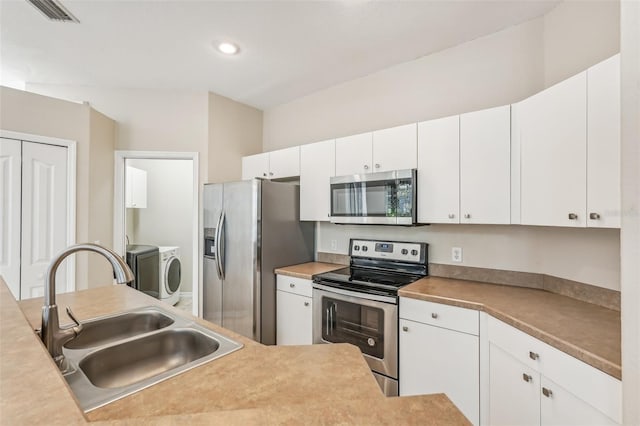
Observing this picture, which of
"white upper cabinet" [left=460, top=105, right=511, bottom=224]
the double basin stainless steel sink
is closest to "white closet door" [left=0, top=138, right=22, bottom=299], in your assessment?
the double basin stainless steel sink

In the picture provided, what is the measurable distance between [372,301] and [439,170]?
105cm

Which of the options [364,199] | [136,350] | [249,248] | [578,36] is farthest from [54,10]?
[578,36]

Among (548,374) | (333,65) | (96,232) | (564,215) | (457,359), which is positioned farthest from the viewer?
(96,232)

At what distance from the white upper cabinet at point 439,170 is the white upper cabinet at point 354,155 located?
1.41ft

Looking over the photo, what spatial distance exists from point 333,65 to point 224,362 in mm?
2533

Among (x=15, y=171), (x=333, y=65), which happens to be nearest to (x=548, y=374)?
(x=333, y=65)

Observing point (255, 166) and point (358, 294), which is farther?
point (255, 166)

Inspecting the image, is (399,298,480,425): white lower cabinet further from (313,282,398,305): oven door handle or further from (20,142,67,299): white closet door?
(20,142,67,299): white closet door

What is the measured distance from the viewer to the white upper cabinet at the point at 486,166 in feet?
6.24

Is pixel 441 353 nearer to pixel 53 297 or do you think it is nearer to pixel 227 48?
pixel 53 297

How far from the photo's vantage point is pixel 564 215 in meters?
1.56

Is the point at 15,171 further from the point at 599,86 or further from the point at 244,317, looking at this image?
the point at 599,86

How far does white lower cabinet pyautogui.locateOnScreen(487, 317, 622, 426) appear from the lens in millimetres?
1076

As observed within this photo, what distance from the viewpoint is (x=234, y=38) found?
228 centimetres
